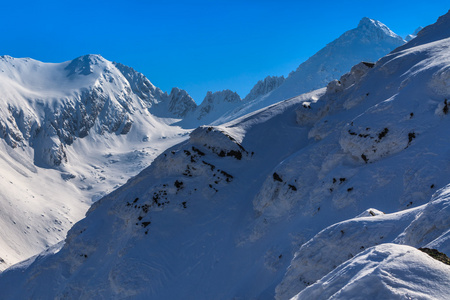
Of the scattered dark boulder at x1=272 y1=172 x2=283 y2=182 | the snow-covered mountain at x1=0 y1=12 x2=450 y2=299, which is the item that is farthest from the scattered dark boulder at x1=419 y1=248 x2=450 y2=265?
the scattered dark boulder at x1=272 y1=172 x2=283 y2=182

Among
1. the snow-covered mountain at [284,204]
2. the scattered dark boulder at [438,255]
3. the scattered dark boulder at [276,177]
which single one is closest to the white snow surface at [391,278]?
A: the snow-covered mountain at [284,204]

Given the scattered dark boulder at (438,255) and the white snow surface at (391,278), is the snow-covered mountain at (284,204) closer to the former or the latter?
the white snow surface at (391,278)

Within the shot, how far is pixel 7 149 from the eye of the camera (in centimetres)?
17725

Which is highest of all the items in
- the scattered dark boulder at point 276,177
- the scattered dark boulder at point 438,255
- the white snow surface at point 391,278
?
the scattered dark boulder at point 276,177

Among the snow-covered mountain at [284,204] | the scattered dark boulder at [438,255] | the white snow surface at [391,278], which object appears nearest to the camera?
the white snow surface at [391,278]

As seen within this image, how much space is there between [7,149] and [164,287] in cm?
17498

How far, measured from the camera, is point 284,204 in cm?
2927

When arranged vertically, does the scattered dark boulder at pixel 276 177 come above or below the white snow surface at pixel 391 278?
above

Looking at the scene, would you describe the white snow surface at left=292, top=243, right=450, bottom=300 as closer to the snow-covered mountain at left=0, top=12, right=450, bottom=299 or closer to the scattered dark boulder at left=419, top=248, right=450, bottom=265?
the snow-covered mountain at left=0, top=12, right=450, bottom=299

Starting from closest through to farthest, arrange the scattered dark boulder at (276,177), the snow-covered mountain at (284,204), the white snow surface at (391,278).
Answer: the white snow surface at (391,278) < the snow-covered mountain at (284,204) < the scattered dark boulder at (276,177)

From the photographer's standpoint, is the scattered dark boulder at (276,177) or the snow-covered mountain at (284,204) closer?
the snow-covered mountain at (284,204)

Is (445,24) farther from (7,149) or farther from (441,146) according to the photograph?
(7,149)

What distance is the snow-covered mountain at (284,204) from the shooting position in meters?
15.2

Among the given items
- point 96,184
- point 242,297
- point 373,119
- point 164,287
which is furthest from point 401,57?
point 96,184
